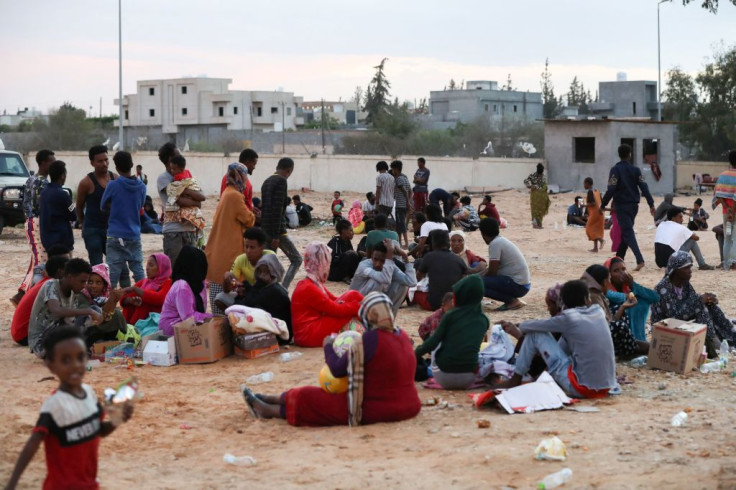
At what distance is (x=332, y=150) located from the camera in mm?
53750

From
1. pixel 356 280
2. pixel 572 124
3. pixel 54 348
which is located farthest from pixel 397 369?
pixel 572 124

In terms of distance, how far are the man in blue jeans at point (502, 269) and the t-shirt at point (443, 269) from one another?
0.50 metres

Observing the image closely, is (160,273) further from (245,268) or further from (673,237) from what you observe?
(673,237)

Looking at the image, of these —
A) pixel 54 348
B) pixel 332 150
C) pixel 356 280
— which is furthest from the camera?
pixel 332 150

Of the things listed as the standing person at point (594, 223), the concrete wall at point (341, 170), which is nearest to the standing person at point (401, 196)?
the standing person at point (594, 223)

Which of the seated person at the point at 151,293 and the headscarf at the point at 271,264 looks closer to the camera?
the headscarf at the point at 271,264

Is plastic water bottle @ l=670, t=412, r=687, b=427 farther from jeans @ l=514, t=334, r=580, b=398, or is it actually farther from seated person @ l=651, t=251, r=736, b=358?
seated person @ l=651, t=251, r=736, b=358

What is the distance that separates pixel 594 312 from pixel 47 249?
20.0 ft

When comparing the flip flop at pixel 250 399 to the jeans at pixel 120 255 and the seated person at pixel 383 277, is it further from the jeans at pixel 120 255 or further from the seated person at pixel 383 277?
the jeans at pixel 120 255

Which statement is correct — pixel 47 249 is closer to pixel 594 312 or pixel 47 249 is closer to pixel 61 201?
pixel 61 201

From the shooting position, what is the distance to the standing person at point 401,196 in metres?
19.1

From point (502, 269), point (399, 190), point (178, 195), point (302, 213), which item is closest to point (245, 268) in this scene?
point (178, 195)

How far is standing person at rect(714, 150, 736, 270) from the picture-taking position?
1525 cm

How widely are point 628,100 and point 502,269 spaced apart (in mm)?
52951
